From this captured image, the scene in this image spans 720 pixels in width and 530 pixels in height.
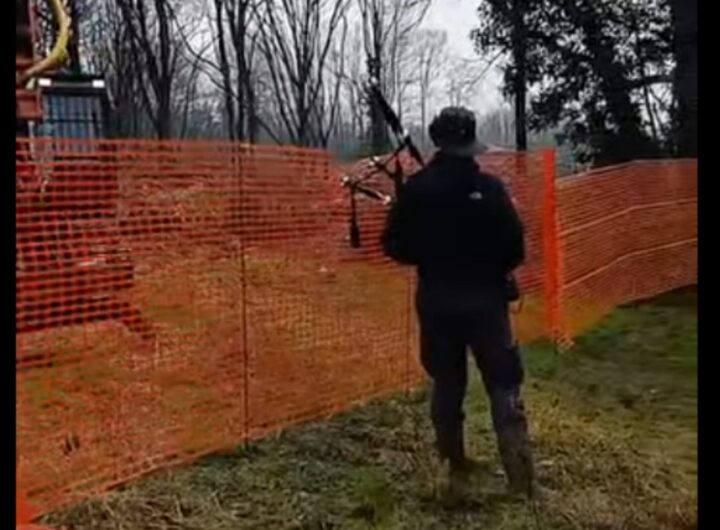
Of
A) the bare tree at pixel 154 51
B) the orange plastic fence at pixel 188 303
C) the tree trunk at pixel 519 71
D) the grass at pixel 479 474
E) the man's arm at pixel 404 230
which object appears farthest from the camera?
the bare tree at pixel 154 51

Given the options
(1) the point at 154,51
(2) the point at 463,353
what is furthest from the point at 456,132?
(1) the point at 154,51

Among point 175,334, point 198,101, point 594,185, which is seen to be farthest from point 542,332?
point 198,101

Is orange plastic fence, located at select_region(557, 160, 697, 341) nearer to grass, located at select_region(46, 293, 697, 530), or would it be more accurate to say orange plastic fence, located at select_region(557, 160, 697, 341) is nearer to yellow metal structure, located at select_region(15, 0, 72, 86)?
grass, located at select_region(46, 293, 697, 530)

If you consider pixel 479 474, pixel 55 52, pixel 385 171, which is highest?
pixel 55 52

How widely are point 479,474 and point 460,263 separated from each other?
2.13 ft

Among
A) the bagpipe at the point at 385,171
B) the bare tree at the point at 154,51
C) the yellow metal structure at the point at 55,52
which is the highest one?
the bare tree at the point at 154,51

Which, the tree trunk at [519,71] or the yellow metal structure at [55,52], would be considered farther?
the yellow metal structure at [55,52]

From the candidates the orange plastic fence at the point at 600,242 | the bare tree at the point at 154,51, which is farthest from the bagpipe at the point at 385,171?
the bare tree at the point at 154,51

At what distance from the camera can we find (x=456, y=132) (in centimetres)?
196

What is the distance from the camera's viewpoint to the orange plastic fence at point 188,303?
264 centimetres

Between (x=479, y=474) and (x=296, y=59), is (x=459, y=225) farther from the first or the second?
(x=296, y=59)

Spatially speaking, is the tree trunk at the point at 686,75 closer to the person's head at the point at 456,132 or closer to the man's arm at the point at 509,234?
the person's head at the point at 456,132

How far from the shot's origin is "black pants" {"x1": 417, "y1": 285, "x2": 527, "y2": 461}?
2.19 m

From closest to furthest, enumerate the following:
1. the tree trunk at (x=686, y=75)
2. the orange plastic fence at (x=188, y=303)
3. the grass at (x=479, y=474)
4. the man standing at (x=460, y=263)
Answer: the tree trunk at (x=686, y=75), the man standing at (x=460, y=263), the grass at (x=479, y=474), the orange plastic fence at (x=188, y=303)
